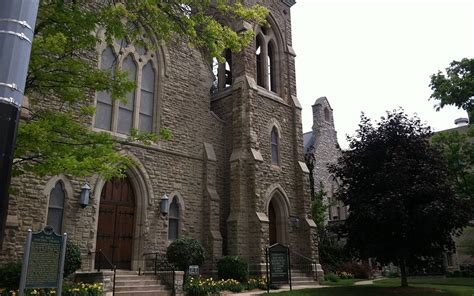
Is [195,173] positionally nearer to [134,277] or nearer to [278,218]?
[278,218]

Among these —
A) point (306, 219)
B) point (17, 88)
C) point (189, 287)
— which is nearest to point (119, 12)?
point (17, 88)

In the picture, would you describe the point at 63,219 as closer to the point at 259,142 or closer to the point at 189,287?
the point at 189,287

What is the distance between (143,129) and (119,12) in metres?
9.08

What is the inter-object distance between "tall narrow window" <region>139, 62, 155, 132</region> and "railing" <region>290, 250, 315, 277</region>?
8.41 metres

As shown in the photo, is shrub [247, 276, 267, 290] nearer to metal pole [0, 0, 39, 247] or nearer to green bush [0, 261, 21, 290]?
green bush [0, 261, 21, 290]

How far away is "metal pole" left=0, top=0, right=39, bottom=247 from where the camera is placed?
95.0 inches

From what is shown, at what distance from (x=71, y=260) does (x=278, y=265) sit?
22.0 feet

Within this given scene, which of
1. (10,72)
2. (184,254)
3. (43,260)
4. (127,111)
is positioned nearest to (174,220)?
(184,254)

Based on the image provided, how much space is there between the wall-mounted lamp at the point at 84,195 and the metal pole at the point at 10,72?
11.1m

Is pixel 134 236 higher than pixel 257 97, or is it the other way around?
pixel 257 97

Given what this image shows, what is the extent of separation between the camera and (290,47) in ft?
72.8

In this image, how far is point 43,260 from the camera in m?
7.00

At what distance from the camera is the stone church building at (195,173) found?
13199mm

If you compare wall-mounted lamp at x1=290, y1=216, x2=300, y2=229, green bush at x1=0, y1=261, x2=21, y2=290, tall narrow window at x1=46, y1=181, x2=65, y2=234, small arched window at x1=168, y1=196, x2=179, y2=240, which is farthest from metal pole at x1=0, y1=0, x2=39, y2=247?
wall-mounted lamp at x1=290, y1=216, x2=300, y2=229
